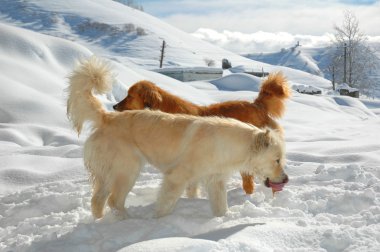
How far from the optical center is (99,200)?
4.86 m

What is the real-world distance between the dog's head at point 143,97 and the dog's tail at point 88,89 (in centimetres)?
158

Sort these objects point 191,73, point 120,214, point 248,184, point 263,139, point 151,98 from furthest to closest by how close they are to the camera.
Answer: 1. point 191,73
2. point 151,98
3. point 248,184
4. point 120,214
5. point 263,139

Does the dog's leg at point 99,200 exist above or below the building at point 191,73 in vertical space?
above

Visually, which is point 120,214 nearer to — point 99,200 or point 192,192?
point 99,200

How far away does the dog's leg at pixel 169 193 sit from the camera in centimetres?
470

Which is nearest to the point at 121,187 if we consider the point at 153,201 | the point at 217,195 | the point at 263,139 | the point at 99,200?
the point at 99,200

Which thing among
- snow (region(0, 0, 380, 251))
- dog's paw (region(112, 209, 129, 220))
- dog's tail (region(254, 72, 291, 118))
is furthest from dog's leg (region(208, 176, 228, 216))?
dog's tail (region(254, 72, 291, 118))

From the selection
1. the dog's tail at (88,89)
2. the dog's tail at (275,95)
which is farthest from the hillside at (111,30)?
the dog's tail at (88,89)

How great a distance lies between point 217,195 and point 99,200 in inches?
49.3

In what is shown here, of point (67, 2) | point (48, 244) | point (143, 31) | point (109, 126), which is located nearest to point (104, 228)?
point (48, 244)

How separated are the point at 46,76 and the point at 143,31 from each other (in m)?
77.9

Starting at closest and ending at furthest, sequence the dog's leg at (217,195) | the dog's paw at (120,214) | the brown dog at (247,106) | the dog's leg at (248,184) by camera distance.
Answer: the dog's paw at (120,214) → the dog's leg at (217,195) → the dog's leg at (248,184) → the brown dog at (247,106)

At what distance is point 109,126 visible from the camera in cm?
491

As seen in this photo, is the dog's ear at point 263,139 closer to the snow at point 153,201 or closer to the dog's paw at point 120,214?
the snow at point 153,201
